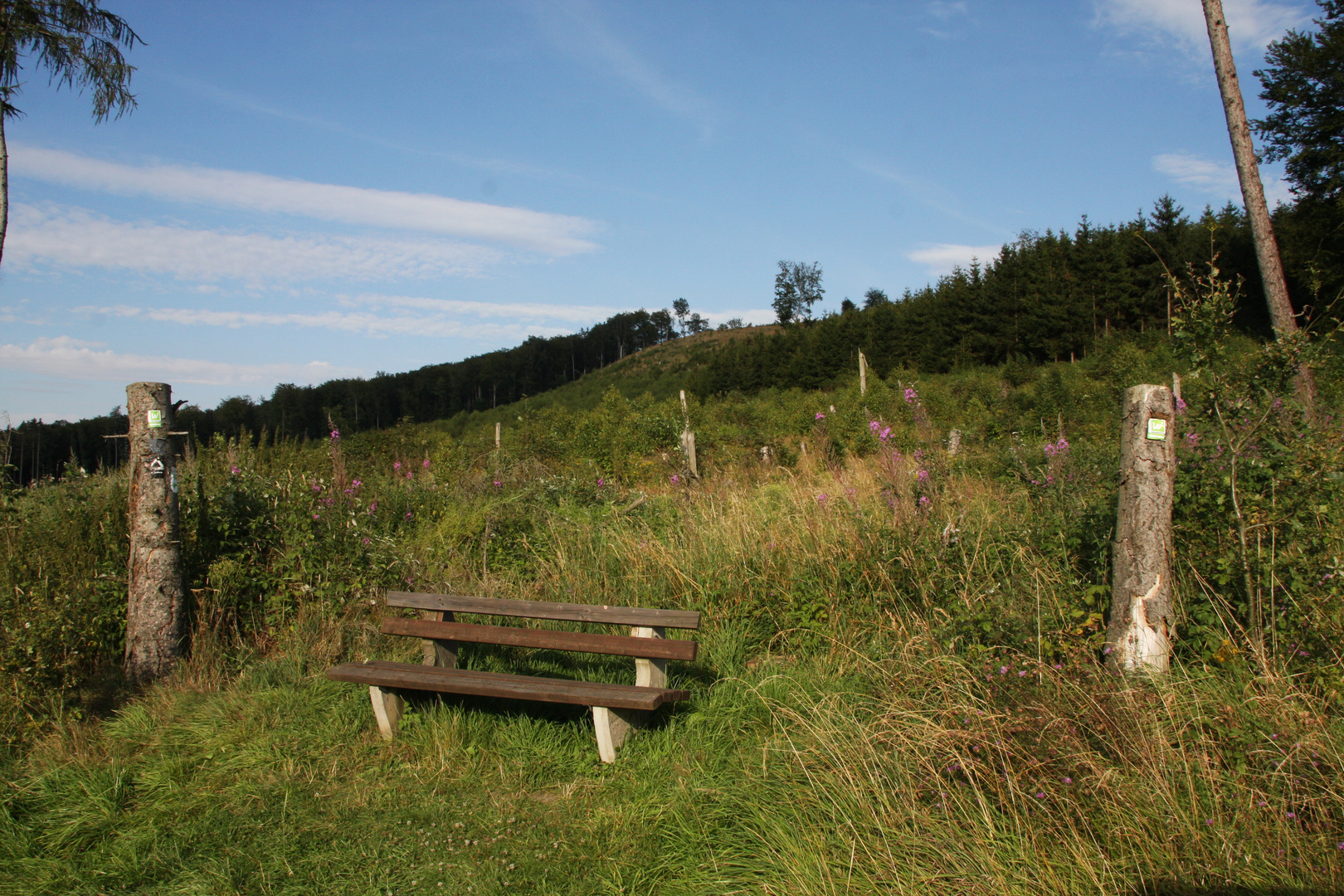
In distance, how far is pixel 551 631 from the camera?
13.2ft

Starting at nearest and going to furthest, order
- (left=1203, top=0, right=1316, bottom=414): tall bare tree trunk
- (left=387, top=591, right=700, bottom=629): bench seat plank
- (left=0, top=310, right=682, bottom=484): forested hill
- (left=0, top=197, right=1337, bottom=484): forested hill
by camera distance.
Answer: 1. (left=387, top=591, right=700, bottom=629): bench seat plank
2. (left=1203, top=0, right=1316, bottom=414): tall bare tree trunk
3. (left=0, top=197, right=1337, bottom=484): forested hill
4. (left=0, top=310, right=682, bottom=484): forested hill

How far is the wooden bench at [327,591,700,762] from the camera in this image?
10.9ft

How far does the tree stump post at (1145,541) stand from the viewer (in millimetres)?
2961

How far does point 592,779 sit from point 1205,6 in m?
9.08

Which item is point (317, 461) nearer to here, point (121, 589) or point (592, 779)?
point (121, 589)

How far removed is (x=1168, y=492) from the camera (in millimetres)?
3029

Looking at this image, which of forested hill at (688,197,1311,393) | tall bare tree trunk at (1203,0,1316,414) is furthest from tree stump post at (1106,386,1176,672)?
forested hill at (688,197,1311,393)

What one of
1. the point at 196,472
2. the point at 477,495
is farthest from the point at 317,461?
the point at 196,472

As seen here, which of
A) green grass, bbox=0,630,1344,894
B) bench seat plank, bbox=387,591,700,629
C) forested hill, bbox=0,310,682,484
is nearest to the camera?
green grass, bbox=0,630,1344,894

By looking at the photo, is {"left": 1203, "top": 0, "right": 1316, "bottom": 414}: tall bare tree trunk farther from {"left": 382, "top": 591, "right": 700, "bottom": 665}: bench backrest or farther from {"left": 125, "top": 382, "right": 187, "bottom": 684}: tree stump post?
{"left": 125, "top": 382, "right": 187, "bottom": 684}: tree stump post

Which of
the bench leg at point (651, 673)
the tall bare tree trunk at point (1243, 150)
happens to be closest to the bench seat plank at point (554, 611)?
the bench leg at point (651, 673)

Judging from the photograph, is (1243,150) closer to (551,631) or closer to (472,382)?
(551,631)

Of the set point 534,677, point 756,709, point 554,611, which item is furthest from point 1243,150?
point 534,677

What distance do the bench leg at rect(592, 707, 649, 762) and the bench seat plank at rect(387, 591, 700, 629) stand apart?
418 millimetres
